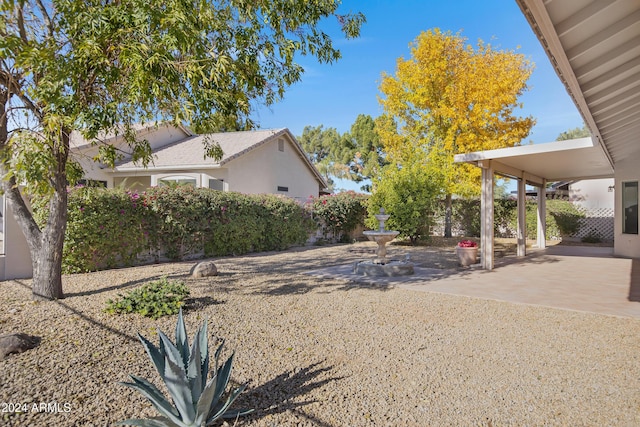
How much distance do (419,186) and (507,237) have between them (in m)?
7.39

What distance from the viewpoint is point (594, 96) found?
5.46 metres

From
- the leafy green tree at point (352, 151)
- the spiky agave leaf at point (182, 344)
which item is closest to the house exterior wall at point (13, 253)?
the spiky agave leaf at point (182, 344)

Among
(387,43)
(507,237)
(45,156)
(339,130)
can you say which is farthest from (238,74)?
(339,130)

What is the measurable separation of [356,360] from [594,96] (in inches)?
200

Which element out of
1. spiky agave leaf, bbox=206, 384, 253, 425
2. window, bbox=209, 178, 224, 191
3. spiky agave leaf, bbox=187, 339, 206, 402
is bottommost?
spiky agave leaf, bbox=206, 384, 253, 425

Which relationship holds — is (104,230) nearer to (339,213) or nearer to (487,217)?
(487,217)

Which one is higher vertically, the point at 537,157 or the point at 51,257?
the point at 537,157

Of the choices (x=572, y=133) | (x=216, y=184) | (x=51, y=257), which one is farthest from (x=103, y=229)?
(x=572, y=133)

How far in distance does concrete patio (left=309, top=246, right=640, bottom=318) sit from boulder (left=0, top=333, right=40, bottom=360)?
19.1 feet

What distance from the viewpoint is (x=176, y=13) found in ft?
14.6

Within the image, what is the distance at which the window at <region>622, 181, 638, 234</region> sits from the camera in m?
12.3

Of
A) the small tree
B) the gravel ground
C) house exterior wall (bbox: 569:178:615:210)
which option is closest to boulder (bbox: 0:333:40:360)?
the gravel ground

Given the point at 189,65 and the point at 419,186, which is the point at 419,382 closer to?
the point at 189,65

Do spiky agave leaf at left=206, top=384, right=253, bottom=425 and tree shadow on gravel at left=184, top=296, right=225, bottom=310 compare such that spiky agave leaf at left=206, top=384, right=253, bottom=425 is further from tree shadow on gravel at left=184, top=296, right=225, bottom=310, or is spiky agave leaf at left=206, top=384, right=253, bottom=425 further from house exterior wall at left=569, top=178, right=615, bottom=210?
house exterior wall at left=569, top=178, right=615, bottom=210
